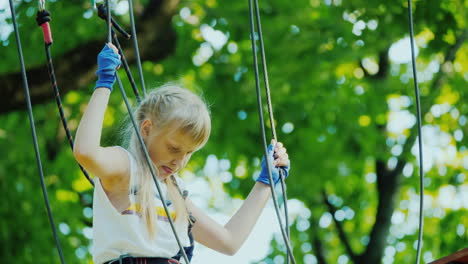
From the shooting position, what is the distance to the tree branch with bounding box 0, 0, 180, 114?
4691 millimetres

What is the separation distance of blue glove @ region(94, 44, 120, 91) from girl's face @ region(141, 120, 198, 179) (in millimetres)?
223

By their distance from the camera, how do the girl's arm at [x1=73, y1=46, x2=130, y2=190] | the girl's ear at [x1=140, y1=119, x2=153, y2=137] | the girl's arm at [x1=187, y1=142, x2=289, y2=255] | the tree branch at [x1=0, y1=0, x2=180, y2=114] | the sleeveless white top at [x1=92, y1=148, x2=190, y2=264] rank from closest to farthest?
the girl's arm at [x1=73, y1=46, x2=130, y2=190] → the sleeveless white top at [x1=92, y1=148, x2=190, y2=264] → the girl's ear at [x1=140, y1=119, x2=153, y2=137] → the girl's arm at [x1=187, y1=142, x2=289, y2=255] → the tree branch at [x1=0, y1=0, x2=180, y2=114]

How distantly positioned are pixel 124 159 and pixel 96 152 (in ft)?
0.54

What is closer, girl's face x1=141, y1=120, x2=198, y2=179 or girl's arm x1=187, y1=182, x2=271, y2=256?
girl's face x1=141, y1=120, x2=198, y2=179

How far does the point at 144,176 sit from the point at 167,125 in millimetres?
145

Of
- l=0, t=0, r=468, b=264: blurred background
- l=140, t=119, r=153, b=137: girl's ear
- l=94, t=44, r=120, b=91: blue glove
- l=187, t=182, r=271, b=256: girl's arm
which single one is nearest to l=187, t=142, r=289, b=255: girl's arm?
l=187, t=182, r=271, b=256: girl's arm

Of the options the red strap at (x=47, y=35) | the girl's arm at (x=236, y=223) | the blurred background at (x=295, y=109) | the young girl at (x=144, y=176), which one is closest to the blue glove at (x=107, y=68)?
the young girl at (x=144, y=176)

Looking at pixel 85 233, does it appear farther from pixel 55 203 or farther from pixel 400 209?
pixel 400 209

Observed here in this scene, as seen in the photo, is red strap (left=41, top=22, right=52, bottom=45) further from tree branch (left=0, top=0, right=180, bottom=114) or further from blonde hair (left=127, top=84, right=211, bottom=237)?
tree branch (left=0, top=0, right=180, bottom=114)

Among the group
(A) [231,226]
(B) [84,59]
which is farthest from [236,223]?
(B) [84,59]

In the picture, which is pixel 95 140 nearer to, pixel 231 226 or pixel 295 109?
pixel 231 226

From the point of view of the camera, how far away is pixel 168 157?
1.88m

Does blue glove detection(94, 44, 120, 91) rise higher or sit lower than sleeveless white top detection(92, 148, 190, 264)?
higher

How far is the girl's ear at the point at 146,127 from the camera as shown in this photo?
1.94m
